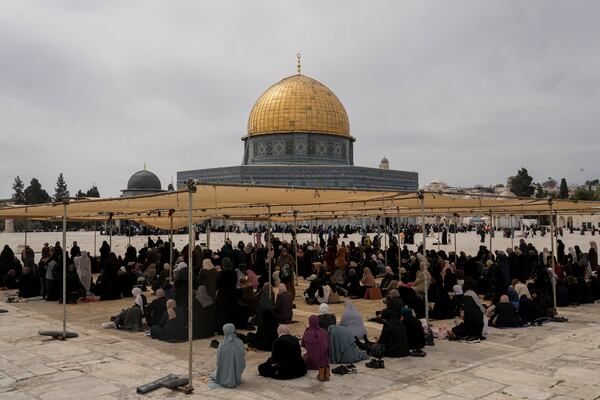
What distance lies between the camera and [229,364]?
5.98 m

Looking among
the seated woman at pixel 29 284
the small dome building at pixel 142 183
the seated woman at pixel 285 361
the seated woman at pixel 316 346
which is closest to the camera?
the seated woman at pixel 285 361

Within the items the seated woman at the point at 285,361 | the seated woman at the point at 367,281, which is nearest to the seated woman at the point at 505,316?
the seated woman at the point at 367,281

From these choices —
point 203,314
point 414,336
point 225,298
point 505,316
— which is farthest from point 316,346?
point 505,316

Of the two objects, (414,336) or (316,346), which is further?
(414,336)

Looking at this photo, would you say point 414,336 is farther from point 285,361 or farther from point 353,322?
point 285,361

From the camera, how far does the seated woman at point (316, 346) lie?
6438mm

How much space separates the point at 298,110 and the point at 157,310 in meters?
38.4

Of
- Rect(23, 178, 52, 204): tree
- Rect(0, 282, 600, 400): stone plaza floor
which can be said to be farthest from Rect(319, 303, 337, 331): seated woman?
Rect(23, 178, 52, 204): tree

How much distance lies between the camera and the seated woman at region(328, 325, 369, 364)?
22.9 ft

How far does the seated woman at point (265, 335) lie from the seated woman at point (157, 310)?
1.91 metres

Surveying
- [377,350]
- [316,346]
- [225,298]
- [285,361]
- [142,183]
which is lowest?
[377,350]

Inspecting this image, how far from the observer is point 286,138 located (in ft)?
152

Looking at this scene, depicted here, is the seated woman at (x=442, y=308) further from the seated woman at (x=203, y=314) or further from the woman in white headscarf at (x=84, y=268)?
the woman in white headscarf at (x=84, y=268)

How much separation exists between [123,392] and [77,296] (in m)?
7.39
